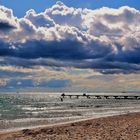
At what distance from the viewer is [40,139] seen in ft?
78.3

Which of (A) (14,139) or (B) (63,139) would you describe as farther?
(A) (14,139)

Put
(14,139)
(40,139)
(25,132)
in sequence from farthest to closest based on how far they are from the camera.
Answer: (25,132)
(14,139)
(40,139)

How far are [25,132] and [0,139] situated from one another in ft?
14.6

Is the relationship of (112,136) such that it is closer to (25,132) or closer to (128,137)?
(128,137)

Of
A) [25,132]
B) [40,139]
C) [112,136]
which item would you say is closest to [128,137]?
[112,136]

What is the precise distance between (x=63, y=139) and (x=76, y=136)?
1273mm

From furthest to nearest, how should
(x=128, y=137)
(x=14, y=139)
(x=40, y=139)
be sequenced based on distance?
(x=14, y=139) → (x=40, y=139) → (x=128, y=137)

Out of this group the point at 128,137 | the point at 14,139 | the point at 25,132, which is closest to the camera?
the point at 128,137

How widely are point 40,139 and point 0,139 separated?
453 cm

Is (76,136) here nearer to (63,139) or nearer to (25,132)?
(63,139)

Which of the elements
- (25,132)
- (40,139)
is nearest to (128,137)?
(40,139)

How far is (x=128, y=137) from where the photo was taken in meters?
22.4

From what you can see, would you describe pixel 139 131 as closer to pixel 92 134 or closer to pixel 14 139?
pixel 92 134

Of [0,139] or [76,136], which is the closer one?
[76,136]
